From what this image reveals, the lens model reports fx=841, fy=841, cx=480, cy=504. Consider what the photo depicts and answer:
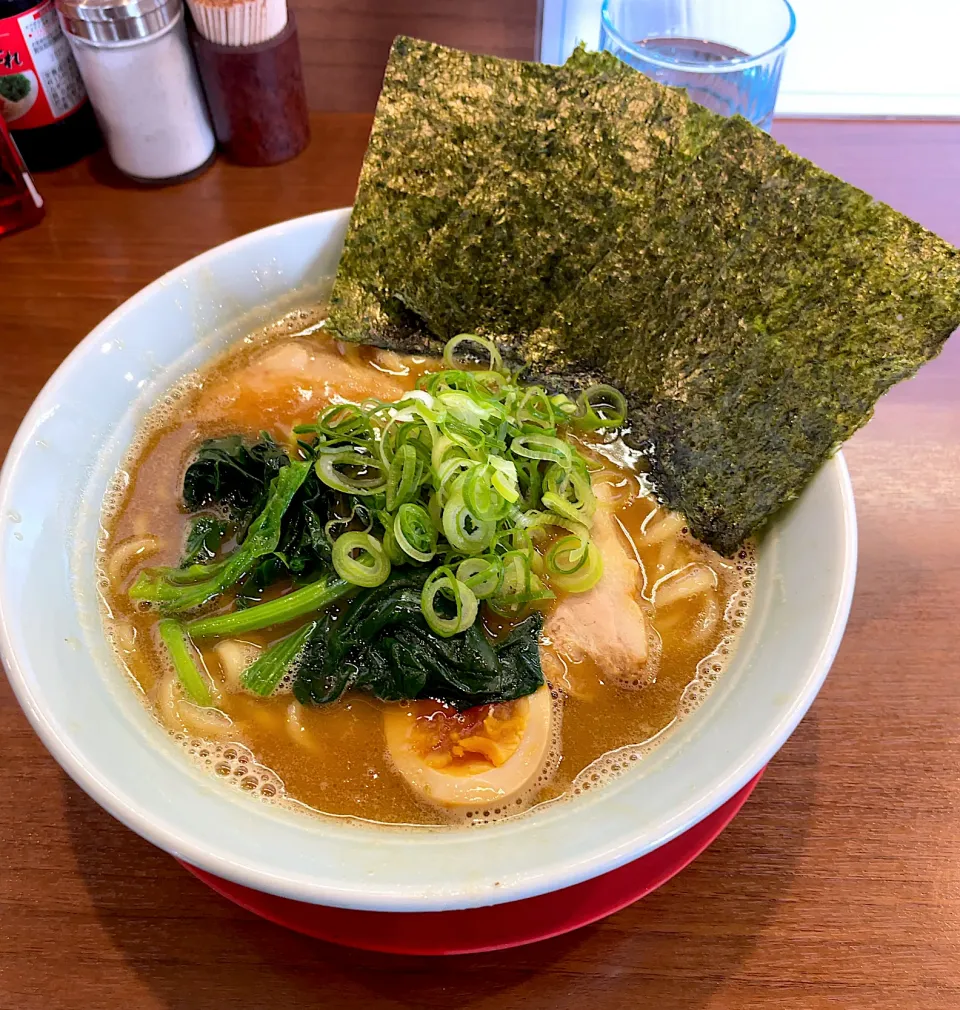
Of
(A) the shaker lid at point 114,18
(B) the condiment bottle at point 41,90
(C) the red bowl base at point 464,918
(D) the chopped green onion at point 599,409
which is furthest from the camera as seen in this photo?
(B) the condiment bottle at point 41,90

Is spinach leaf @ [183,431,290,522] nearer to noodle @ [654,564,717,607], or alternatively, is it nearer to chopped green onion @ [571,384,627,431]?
chopped green onion @ [571,384,627,431]

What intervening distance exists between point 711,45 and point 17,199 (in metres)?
1.73

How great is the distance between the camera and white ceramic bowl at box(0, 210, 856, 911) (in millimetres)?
896

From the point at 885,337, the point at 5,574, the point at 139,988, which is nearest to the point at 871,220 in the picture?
the point at 885,337

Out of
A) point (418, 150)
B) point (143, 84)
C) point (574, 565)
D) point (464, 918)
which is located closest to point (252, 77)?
point (143, 84)

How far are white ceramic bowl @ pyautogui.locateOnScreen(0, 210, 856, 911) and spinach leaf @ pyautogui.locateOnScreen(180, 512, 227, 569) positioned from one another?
14 cm

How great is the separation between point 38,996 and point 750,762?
0.93 m

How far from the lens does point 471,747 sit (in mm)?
1147

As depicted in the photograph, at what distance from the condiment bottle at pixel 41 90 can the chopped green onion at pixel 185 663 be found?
138cm

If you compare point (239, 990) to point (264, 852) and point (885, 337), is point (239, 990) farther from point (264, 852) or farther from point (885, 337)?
point (885, 337)

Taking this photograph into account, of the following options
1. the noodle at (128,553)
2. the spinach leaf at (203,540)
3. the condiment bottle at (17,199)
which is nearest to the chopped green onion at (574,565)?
the spinach leaf at (203,540)

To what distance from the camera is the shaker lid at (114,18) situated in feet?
5.56

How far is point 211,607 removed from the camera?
4.25 feet

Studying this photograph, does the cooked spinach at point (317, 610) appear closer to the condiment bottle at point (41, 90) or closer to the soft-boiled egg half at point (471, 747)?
the soft-boiled egg half at point (471, 747)
